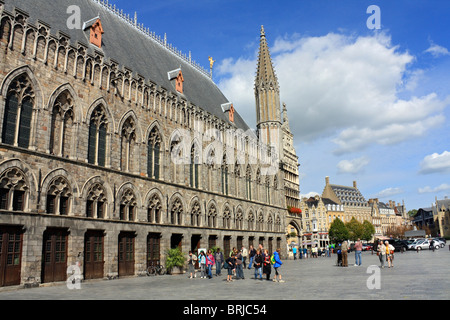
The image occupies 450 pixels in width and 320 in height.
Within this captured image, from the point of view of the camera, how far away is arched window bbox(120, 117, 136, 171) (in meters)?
26.1

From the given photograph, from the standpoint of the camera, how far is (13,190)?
61.3ft

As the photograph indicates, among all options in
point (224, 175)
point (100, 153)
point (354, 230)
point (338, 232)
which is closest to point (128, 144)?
point (100, 153)

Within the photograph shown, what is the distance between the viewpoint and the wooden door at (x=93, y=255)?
22.2 meters

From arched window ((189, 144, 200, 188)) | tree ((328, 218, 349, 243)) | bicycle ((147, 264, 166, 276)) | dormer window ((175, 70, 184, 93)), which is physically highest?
dormer window ((175, 70, 184, 93))

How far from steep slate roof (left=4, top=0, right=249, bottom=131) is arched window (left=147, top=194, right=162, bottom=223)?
9.57 meters

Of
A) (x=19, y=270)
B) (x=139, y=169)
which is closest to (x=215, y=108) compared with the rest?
(x=139, y=169)

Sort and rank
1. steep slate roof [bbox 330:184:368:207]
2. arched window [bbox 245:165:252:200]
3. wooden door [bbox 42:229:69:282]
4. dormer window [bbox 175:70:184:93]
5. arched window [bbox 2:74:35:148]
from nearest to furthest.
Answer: arched window [bbox 2:74:35:148], wooden door [bbox 42:229:69:282], dormer window [bbox 175:70:184:93], arched window [bbox 245:165:252:200], steep slate roof [bbox 330:184:368:207]

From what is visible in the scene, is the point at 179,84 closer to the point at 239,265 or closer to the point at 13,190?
the point at 239,265

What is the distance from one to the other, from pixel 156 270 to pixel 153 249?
1.88 meters

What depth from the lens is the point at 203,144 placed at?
116ft

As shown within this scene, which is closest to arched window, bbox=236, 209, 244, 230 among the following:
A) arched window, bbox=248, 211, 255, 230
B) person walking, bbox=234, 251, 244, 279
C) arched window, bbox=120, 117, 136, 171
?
arched window, bbox=248, 211, 255, 230

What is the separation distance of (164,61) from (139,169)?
1504 centimetres

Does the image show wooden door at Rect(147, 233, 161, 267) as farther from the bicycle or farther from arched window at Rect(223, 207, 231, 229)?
arched window at Rect(223, 207, 231, 229)

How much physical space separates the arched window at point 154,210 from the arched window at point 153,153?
1.74m
